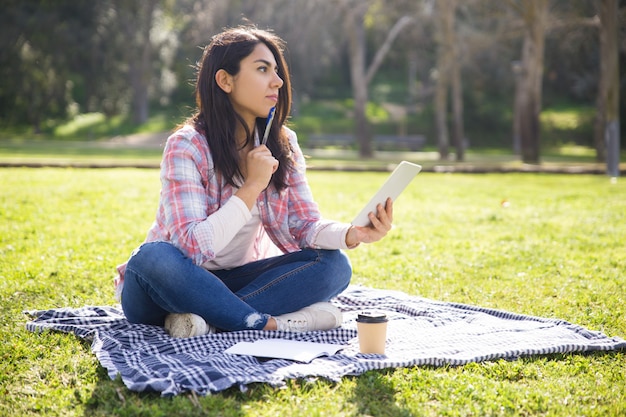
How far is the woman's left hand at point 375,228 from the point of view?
139 inches

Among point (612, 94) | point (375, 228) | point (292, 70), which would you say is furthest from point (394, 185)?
point (292, 70)

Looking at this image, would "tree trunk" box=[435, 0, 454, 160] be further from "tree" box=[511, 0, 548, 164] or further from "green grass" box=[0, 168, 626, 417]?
"green grass" box=[0, 168, 626, 417]

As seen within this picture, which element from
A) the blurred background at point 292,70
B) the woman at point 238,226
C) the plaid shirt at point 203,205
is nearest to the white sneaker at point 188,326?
the woman at point 238,226

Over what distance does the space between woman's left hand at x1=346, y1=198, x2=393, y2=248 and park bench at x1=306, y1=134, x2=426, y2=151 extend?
2512 cm

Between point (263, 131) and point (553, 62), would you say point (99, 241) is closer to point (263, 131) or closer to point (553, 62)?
point (263, 131)

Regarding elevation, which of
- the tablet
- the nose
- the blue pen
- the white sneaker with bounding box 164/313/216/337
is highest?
the nose

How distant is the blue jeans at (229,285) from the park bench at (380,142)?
982 inches

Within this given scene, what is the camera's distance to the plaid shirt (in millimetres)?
3492

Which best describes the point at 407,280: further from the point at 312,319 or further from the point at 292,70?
the point at 292,70

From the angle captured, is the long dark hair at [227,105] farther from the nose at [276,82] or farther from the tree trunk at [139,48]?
the tree trunk at [139,48]

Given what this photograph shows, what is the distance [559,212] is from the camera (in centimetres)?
905

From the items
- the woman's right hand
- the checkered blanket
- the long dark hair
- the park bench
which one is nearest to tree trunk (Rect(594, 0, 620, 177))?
the checkered blanket

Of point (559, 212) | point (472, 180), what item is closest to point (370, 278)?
point (559, 212)

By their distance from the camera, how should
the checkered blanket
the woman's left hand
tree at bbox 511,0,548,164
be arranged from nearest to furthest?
the checkered blanket < the woman's left hand < tree at bbox 511,0,548,164
